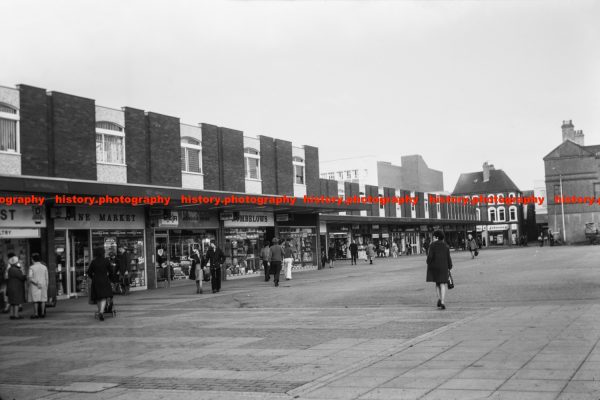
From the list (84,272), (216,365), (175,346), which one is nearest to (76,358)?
(175,346)

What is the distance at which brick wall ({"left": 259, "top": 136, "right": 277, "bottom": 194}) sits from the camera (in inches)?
1388

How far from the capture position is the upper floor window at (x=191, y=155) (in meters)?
29.6

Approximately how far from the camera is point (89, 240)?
2400 cm

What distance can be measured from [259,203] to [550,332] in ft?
66.3

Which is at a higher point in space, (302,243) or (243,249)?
(302,243)

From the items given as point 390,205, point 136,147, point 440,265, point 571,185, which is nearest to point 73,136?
point 136,147

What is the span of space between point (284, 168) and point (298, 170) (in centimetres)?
212

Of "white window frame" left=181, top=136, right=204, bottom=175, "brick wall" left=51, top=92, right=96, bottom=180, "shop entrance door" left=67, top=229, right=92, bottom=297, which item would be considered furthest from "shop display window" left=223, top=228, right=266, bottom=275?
"brick wall" left=51, top=92, right=96, bottom=180

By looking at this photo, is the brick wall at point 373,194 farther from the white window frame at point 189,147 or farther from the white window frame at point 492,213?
the white window frame at point 492,213

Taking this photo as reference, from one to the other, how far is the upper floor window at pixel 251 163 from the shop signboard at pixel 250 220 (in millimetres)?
2052

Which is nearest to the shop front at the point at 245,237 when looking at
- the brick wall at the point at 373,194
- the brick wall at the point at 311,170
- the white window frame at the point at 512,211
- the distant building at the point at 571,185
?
the brick wall at the point at 311,170

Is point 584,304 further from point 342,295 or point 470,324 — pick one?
point 342,295

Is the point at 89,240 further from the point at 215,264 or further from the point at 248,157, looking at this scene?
the point at 248,157

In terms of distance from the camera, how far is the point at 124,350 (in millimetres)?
10539
